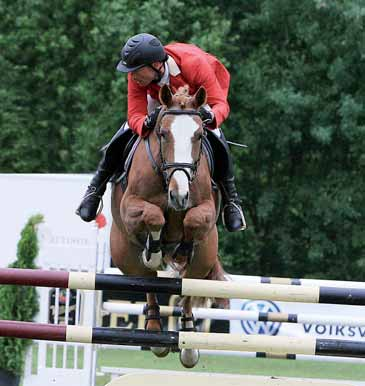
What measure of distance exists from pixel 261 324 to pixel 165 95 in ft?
16.6

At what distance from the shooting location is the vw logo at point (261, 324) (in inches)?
380

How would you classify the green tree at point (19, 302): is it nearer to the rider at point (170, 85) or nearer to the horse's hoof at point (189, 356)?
the rider at point (170, 85)

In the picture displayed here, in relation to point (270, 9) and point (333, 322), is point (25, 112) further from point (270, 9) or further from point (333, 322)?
point (333, 322)

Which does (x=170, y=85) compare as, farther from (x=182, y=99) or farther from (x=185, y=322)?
(x=185, y=322)

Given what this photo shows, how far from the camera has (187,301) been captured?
257 inches

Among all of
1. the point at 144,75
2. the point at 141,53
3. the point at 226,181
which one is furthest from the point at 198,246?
the point at 141,53

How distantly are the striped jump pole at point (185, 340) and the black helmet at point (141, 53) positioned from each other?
4.98ft

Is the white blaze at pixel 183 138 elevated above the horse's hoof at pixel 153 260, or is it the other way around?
the white blaze at pixel 183 138

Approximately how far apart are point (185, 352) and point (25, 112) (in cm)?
1487

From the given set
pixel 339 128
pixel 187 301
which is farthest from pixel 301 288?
pixel 339 128

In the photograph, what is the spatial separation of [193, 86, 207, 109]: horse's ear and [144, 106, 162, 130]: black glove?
0.24 m

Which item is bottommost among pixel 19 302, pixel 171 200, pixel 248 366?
pixel 248 366

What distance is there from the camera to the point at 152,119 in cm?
563

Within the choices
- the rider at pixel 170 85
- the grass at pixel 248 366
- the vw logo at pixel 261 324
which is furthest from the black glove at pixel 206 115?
the vw logo at pixel 261 324
